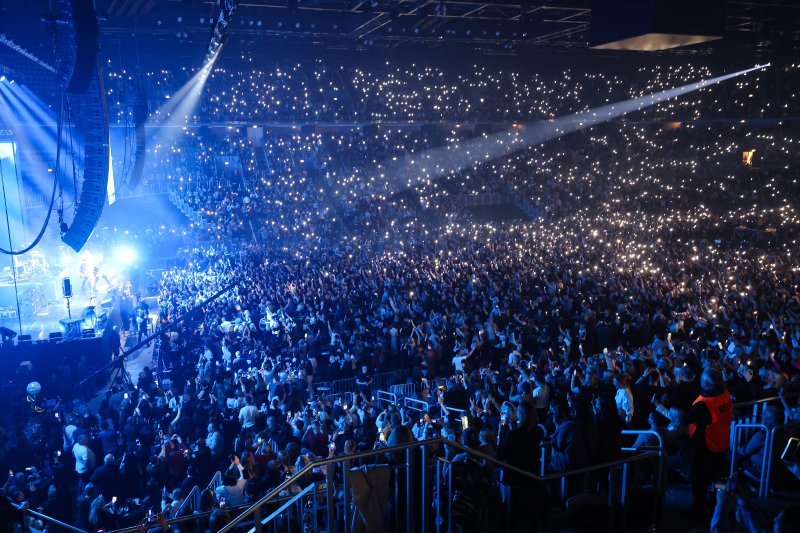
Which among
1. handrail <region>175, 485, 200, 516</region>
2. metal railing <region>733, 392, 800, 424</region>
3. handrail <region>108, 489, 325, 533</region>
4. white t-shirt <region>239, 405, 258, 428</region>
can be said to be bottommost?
handrail <region>175, 485, 200, 516</region>

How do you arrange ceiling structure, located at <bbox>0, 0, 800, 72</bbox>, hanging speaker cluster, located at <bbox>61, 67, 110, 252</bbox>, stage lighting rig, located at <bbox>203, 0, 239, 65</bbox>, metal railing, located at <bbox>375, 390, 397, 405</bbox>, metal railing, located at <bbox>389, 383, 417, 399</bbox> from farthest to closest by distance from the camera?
ceiling structure, located at <bbox>0, 0, 800, 72</bbox>
stage lighting rig, located at <bbox>203, 0, 239, 65</bbox>
hanging speaker cluster, located at <bbox>61, 67, 110, 252</bbox>
metal railing, located at <bbox>389, 383, 417, 399</bbox>
metal railing, located at <bbox>375, 390, 397, 405</bbox>

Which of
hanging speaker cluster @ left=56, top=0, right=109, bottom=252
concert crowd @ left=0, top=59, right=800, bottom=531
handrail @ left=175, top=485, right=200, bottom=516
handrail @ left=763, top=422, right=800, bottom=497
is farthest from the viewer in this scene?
hanging speaker cluster @ left=56, top=0, right=109, bottom=252

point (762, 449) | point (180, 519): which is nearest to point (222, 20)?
point (180, 519)

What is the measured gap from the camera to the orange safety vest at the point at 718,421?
4078mm

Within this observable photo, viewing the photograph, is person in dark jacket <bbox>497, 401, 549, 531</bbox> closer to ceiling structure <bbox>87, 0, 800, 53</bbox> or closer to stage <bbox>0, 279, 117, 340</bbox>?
ceiling structure <bbox>87, 0, 800, 53</bbox>

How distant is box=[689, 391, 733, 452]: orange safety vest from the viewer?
13.4 feet

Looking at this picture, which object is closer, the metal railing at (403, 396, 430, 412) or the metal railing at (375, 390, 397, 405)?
the metal railing at (403, 396, 430, 412)

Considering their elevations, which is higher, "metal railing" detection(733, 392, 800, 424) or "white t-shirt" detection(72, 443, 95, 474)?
"metal railing" detection(733, 392, 800, 424)

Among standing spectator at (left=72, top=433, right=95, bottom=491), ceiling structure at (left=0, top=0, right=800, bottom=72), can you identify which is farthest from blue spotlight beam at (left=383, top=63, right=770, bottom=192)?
standing spectator at (left=72, top=433, right=95, bottom=491)

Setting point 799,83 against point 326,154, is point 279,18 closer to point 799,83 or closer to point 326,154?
point 326,154

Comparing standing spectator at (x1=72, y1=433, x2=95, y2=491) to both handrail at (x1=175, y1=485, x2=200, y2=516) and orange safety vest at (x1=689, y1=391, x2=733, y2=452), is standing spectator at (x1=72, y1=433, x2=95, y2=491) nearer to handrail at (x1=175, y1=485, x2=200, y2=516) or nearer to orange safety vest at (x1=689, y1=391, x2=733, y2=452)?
handrail at (x1=175, y1=485, x2=200, y2=516)

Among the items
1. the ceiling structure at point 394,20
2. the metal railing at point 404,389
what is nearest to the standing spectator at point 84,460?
the metal railing at point 404,389

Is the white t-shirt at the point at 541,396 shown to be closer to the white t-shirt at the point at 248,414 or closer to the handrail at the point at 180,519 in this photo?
the handrail at the point at 180,519

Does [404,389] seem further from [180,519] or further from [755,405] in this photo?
[180,519]
